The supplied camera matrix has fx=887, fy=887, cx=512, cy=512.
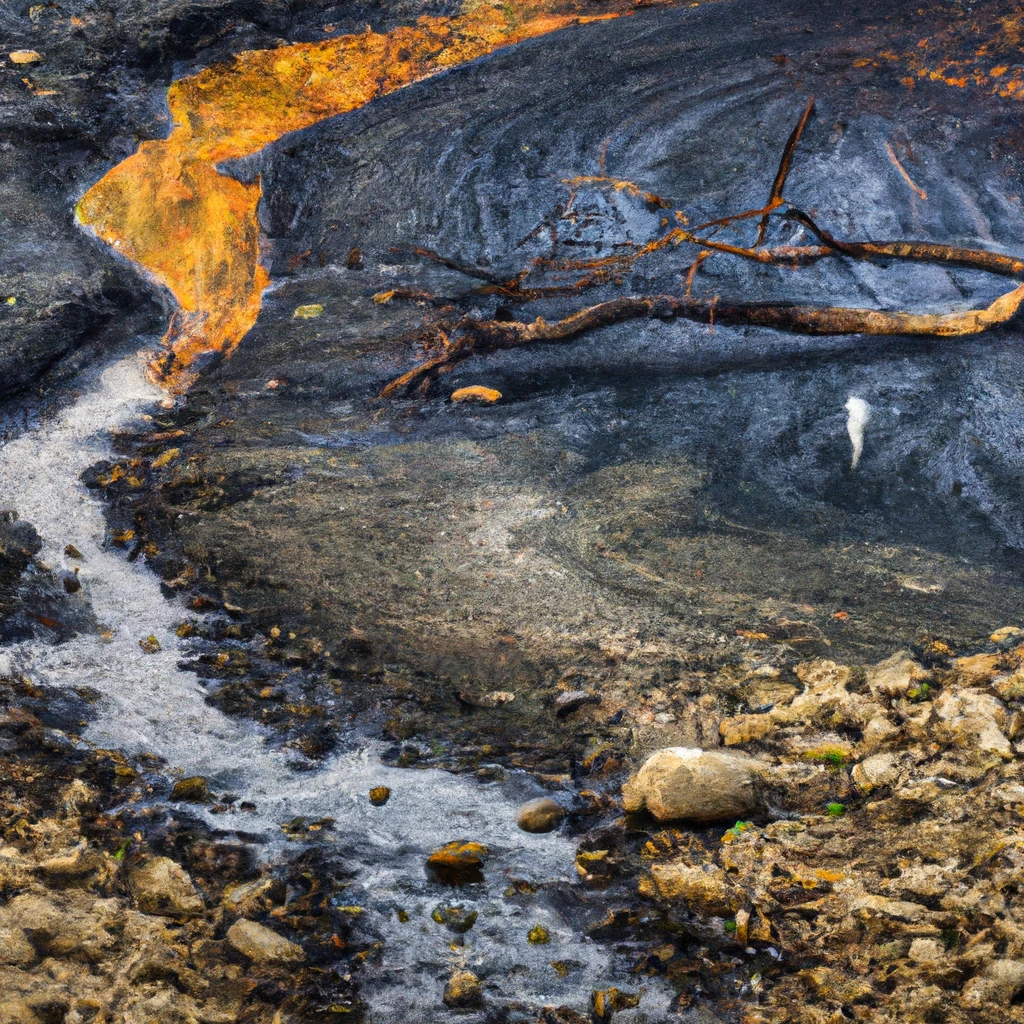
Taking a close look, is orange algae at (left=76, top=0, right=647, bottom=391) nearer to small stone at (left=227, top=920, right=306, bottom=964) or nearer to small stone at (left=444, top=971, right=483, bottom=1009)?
small stone at (left=227, top=920, right=306, bottom=964)

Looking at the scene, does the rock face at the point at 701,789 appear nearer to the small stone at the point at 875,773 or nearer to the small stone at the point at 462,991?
the small stone at the point at 875,773

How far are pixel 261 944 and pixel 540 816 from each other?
2.19 ft

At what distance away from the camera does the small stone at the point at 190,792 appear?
202 centimetres

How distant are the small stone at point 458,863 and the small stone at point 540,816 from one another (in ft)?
0.40

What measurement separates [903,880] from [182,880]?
1.37 meters

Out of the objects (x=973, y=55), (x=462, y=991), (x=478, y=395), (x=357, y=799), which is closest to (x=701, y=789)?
(x=462, y=991)

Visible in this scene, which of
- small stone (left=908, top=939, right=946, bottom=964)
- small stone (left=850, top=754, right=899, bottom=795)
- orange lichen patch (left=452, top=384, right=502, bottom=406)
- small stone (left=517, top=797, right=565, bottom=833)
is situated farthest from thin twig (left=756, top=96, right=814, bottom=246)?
small stone (left=908, top=939, right=946, bottom=964)

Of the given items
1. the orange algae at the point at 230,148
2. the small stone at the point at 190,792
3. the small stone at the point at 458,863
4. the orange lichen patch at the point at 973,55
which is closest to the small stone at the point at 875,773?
the small stone at the point at 458,863

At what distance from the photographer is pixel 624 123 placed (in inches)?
156

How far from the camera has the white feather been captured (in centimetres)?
309

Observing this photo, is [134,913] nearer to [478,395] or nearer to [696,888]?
[696,888]

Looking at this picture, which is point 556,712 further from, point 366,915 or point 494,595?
point 366,915

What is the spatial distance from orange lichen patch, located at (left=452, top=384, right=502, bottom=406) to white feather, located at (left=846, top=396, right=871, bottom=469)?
1291 millimetres

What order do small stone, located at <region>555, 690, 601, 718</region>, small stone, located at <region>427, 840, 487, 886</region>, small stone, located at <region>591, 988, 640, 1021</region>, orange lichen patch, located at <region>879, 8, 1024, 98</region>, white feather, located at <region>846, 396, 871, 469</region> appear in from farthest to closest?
orange lichen patch, located at <region>879, 8, 1024, 98</region> < white feather, located at <region>846, 396, 871, 469</region> < small stone, located at <region>555, 690, 601, 718</region> < small stone, located at <region>427, 840, 487, 886</region> < small stone, located at <region>591, 988, 640, 1021</region>
